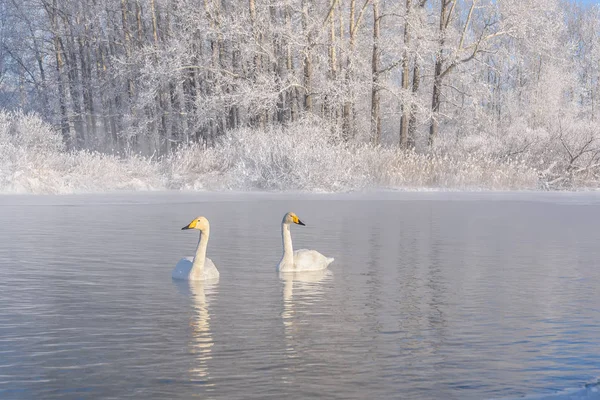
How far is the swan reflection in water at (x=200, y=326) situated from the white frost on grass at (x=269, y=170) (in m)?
12.3

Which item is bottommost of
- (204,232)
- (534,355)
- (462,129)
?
(534,355)

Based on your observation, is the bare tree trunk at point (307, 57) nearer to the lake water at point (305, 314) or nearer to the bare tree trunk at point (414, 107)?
the bare tree trunk at point (414, 107)

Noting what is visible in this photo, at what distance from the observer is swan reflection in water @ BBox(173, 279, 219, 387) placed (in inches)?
165

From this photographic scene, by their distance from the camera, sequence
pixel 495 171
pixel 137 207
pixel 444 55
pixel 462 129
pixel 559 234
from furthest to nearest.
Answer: pixel 462 129 < pixel 444 55 < pixel 495 171 < pixel 137 207 < pixel 559 234

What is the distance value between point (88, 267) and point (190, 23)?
2048 cm

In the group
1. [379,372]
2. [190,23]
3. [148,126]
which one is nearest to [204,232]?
[379,372]

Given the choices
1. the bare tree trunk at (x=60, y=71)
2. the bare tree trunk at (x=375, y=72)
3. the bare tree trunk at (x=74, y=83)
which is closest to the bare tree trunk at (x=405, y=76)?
the bare tree trunk at (x=375, y=72)

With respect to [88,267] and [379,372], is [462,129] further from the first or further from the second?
[379,372]

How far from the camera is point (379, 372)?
4.16 m

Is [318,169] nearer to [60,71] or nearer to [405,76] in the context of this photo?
[405,76]

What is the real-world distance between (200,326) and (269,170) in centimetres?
1480

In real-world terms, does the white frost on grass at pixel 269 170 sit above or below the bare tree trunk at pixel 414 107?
below

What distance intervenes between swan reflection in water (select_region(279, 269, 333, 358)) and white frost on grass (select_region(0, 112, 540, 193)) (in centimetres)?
1156

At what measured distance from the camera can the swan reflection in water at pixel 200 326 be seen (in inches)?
165
